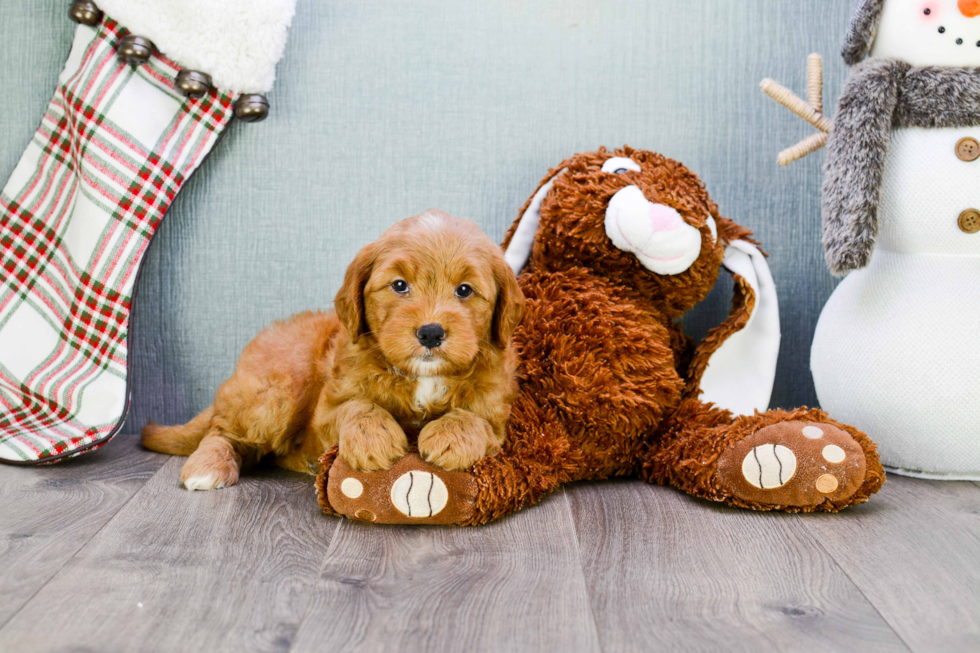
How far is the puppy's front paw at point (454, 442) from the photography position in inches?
63.9

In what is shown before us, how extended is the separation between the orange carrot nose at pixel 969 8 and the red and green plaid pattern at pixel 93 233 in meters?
1.94

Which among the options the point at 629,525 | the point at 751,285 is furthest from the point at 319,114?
the point at 629,525

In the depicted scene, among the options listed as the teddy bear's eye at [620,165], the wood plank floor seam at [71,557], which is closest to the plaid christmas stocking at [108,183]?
the wood plank floor seam at [71,557]

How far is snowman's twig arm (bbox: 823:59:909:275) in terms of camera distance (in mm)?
1874

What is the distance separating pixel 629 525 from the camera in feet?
5.57

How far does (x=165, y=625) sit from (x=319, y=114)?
1575 mm

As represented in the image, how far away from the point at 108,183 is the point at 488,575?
1.57 meters

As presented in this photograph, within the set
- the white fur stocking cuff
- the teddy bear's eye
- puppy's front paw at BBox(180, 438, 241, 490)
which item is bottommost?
puppy's front paw at BBox(180, 438, 241, 490)

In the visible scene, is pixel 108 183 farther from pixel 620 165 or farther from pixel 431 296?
pixel 620 165

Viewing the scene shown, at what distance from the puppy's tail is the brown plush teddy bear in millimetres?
618

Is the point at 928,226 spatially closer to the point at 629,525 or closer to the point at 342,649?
the point at 629,525

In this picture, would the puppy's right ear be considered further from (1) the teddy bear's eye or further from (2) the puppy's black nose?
(1) the teddy bear's eye

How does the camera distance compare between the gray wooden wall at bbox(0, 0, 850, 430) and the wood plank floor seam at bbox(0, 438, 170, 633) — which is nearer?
the wood plank floor seam at bbox(0, 438, 170, 633)

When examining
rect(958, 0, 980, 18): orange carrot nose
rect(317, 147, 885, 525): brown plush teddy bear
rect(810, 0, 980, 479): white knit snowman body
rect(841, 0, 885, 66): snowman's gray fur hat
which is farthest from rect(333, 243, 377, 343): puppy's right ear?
rect(958, 0, 980, 18): orange carrot nose
